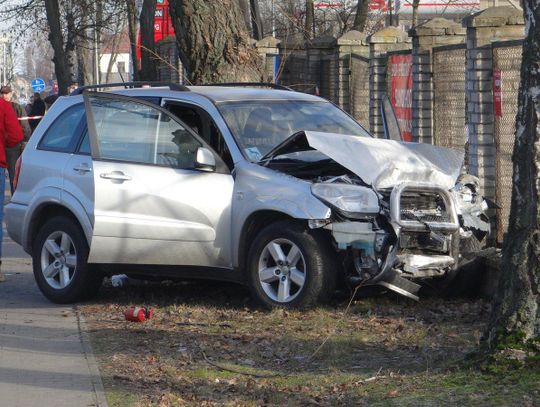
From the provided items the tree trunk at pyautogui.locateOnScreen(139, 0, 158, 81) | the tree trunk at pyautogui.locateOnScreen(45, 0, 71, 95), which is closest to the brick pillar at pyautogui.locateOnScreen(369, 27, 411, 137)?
the tree trunk at pyautogui.locateOnScreen(139, 0, 158, 81)

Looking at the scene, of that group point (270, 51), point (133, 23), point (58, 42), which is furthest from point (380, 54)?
point (133, 23)

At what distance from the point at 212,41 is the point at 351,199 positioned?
6.40 meters

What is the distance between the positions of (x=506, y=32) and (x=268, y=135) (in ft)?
14.4

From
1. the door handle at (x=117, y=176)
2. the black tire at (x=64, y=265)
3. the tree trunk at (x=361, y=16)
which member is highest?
the tree trunk at (x=361, y=16)

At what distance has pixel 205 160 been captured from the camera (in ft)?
29.7

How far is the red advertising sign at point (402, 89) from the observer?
16.2 meters

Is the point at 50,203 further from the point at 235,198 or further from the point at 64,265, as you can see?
the point at 235,198

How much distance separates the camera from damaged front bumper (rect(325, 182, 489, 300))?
8375 millimetres

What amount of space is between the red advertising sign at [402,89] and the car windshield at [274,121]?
5858 millimetres

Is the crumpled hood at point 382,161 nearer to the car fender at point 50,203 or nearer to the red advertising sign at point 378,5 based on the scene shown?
the car fender at point 50,203

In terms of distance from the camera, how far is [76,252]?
9.73 meters

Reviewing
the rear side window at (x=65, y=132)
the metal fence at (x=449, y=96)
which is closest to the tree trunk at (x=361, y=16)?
the metal fence at (x=449, y=96)

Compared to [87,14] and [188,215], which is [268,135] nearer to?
[188,215]

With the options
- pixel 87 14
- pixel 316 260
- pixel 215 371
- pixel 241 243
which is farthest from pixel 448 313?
pixel 87 14
